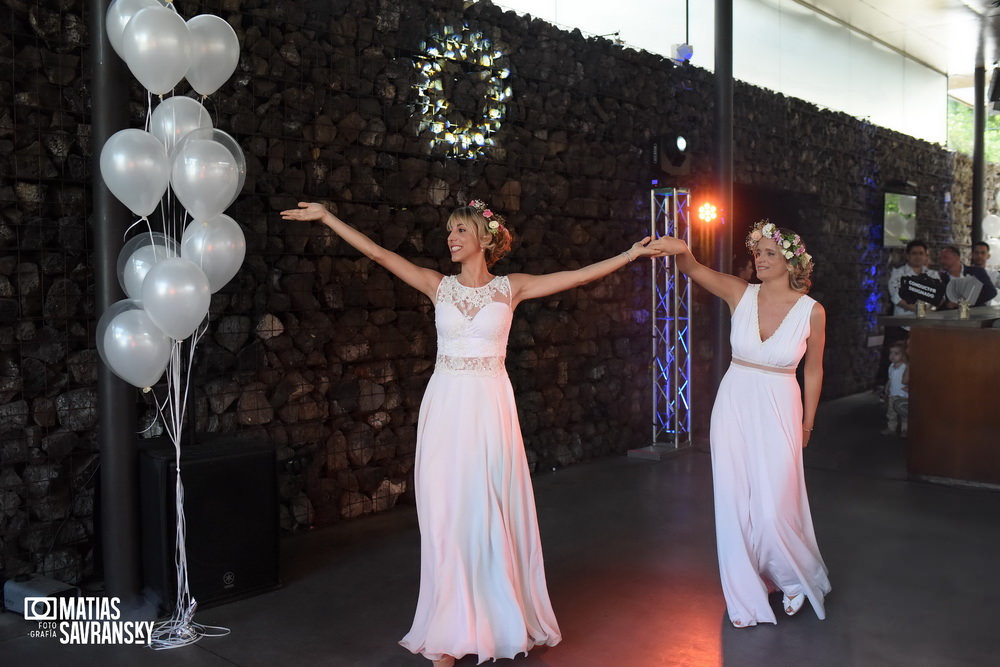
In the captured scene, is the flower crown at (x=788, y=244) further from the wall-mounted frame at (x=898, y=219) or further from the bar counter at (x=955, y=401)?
the wall-mounted frame at (x=898, y=219)

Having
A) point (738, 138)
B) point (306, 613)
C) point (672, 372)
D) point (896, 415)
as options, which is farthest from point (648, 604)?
point (738, 138)

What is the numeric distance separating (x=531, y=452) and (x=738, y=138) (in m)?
4.46

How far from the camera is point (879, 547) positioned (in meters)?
4.87

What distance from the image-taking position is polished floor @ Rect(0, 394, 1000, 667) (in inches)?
136

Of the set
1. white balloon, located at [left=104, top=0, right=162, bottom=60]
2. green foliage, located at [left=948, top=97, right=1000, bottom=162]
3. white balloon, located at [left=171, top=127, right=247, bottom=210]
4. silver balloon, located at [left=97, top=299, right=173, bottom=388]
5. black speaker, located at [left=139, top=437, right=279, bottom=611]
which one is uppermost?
green foliage, located at [left=948, top=97, right=1000, bottom=162]

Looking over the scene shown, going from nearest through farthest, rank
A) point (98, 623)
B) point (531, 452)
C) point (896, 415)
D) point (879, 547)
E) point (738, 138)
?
1. point (98, 623)
2. point (879, 547)
3. point (531, 452)
4. point (896, 415)
5. point (738, 138)

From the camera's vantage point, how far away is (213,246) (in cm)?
363

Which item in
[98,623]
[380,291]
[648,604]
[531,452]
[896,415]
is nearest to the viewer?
[98,623]

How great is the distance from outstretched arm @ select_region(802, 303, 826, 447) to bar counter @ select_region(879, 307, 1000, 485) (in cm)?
282

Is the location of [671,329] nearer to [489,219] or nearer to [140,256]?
[489,219]

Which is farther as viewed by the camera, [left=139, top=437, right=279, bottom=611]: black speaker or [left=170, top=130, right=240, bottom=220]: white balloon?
[left=139, top=437, right=279, bottom=611]: black speaker

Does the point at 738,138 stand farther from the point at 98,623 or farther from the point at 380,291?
the point at 98,623

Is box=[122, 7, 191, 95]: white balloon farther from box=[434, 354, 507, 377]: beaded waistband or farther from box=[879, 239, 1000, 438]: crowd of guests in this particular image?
box=[879, 239, 1000, 438]: crowd of guests

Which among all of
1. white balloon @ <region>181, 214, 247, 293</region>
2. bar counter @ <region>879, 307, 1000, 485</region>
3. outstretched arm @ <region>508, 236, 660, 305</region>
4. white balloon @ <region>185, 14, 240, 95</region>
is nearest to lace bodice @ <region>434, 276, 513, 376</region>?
outstretched arm @ <region>508, 236, 660, 305</region>
